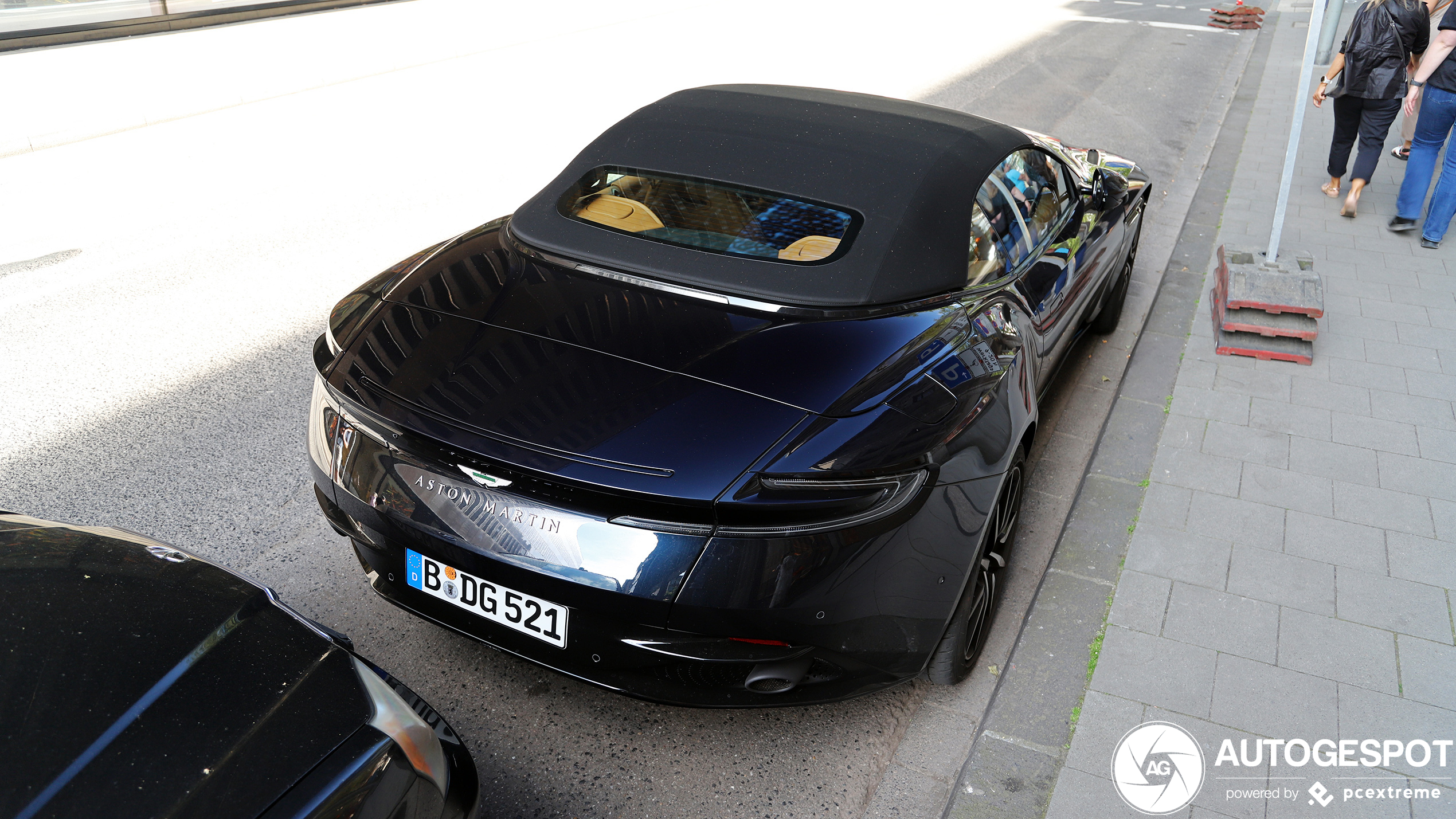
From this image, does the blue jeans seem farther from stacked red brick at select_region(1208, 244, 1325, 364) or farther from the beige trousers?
stacked red brick at select_region(1208, 244, 1325, 364)

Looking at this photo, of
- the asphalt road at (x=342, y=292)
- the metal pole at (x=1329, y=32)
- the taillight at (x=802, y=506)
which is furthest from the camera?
the metal pole at (x=1329, y=32)

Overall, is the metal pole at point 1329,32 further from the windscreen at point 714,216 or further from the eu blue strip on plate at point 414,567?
the eu blue strip on plate at point 414,567

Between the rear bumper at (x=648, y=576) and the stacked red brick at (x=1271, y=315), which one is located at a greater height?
the rear bumper at (x=648, y=576)

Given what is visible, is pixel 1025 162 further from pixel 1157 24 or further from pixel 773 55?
pixel 1157 24

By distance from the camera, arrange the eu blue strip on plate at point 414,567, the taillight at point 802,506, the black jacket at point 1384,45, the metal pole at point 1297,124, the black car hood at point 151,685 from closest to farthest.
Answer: the black car hood at point 151,685
the taillight at point 802,506
the eu blue strip on plate at point 414,567
the metal pole at point 1297,124
the black jacket at point 1384,45

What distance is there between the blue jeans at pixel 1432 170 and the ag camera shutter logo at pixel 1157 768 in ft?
18.4

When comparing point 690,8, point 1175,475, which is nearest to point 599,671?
point 1175,475

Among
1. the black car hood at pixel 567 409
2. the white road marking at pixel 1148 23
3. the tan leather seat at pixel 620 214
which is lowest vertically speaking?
the white road marking at pixel 1148 23

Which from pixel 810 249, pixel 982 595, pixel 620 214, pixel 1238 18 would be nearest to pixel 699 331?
pixel 810 249

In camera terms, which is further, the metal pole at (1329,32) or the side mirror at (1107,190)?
the metal pole at (1329,32)

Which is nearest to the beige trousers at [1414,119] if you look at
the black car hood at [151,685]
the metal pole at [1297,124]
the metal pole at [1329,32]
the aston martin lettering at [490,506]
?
the metal pole at [1297,124]

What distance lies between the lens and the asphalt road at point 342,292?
2.63 meters

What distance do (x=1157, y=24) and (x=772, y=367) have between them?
60.5 ft

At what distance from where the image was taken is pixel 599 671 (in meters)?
2.23
